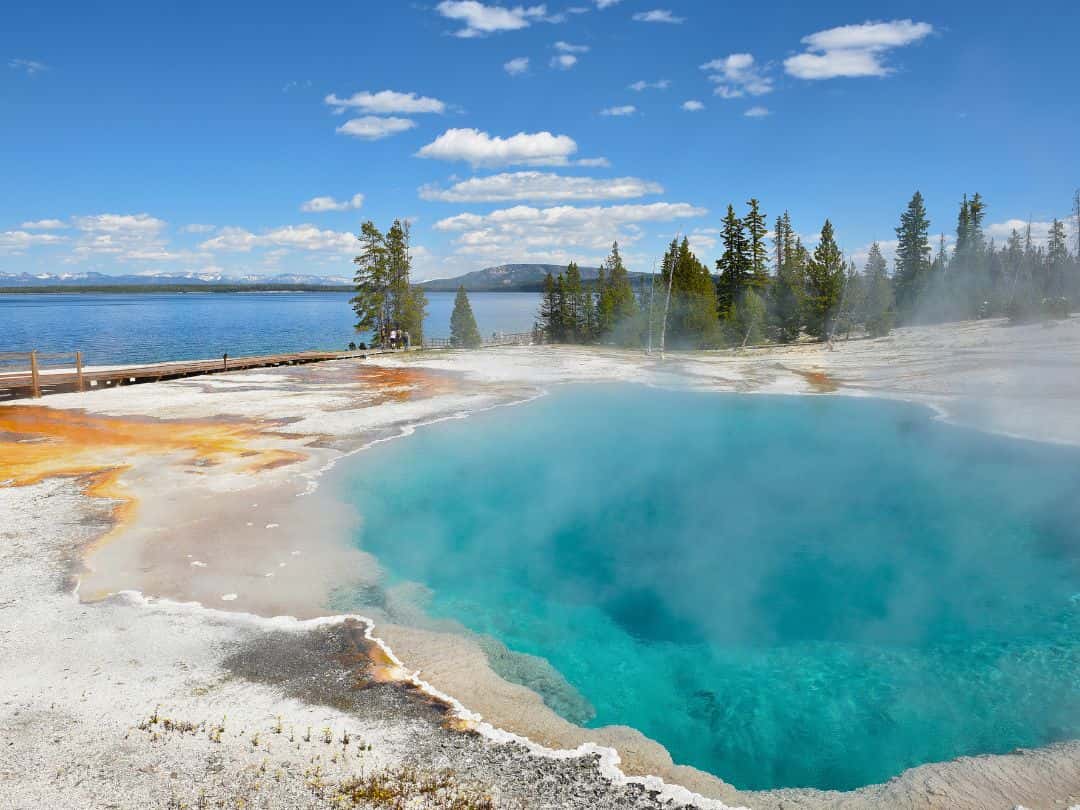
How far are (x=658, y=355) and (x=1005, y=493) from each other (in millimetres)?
34548

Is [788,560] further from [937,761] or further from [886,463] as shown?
[886,463]

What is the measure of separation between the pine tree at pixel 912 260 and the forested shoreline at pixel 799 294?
0.10 meters

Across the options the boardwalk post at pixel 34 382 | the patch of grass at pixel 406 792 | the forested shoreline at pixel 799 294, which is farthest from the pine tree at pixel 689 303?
the patch of grass at pixel 406 792

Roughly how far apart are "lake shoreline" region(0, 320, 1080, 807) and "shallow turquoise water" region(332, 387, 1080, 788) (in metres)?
0.87

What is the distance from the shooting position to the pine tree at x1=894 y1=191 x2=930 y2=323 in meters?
67.4

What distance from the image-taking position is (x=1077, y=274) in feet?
224

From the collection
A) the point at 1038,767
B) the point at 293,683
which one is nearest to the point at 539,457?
the point at 293,683

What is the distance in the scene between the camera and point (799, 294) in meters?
59.4

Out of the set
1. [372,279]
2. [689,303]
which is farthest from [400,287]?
[689,303]

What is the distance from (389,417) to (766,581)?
644 inches

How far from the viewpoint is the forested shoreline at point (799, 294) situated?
57000mm

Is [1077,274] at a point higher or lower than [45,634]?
higher

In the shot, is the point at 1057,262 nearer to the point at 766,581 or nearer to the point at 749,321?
the point at 749,321

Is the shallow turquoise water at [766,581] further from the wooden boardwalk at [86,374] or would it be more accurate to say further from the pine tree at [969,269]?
the pine tree at [969,269]
